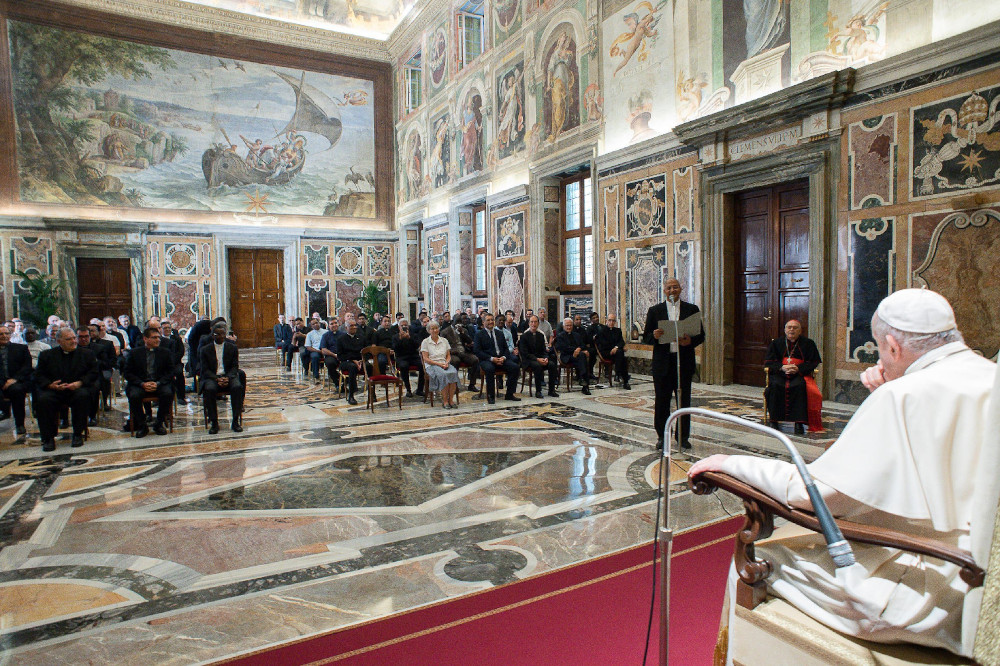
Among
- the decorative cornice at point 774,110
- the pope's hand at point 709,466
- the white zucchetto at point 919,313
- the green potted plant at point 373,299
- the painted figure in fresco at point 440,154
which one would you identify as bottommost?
the pope's hand at point 709,466

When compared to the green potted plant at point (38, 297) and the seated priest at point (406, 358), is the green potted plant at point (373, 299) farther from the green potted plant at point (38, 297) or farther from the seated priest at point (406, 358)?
the seated priest at point (406, 358)

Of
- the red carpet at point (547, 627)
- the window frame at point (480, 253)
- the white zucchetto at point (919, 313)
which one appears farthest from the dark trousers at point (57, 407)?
the window frame at point (480, 253)

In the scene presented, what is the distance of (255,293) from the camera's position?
1962 centimetres

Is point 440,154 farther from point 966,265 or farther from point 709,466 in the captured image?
point 709,466

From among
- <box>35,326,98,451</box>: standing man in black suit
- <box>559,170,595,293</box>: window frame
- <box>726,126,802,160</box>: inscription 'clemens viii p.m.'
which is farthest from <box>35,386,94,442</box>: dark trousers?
<box>726,126,802,160</box>: inscription 'clemens viii p.m.'

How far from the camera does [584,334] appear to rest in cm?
1046

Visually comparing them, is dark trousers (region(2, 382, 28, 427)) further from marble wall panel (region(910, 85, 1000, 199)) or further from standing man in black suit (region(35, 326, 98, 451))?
marble wall panel (region(910, 85, 1000, 199))

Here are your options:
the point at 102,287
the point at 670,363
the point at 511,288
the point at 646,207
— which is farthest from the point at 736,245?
the point at 102,287

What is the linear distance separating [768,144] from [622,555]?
7.19m

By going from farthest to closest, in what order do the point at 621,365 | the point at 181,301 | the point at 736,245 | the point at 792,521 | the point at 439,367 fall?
the point at 181,301, the point at 621,365, the point at 736,245, the point at 439,367, the point at 792,521

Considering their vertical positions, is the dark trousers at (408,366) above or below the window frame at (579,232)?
below

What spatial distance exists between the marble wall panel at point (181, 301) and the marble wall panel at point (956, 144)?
18.4 meters

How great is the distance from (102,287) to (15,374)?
12026 mm

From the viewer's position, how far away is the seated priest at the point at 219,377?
7145 mm
